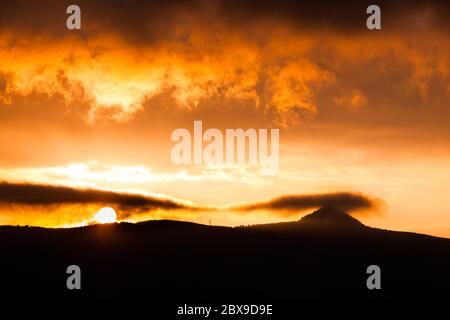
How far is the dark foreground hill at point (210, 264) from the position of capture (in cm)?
6162

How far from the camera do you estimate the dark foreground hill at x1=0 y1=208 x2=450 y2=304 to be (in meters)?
61.6

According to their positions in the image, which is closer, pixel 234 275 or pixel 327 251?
pixel 234 275

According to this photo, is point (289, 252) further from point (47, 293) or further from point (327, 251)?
point (47, 293)

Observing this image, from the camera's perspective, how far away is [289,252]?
82.3m

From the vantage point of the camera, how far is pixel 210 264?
240 feet

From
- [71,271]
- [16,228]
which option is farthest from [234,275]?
[16,228]

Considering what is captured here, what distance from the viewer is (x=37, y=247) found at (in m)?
76.0
